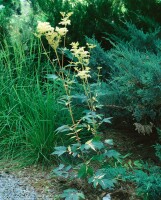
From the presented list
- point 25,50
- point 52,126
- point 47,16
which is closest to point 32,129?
point 52,126

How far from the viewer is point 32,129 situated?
3908mm

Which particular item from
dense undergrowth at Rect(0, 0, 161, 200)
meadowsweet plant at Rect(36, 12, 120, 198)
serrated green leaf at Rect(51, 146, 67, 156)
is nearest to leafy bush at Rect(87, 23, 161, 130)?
dense undergrowth at Rect(0, 0, 161, 200)

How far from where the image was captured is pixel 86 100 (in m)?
3.39

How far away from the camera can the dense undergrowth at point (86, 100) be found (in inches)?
127

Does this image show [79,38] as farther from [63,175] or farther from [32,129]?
[63,175]

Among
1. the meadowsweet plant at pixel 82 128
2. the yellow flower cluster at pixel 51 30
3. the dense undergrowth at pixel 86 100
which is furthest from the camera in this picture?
the dense undergrowth at pixel 86 100

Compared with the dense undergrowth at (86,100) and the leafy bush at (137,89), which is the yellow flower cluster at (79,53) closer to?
the dense undergrowth at (86,100)

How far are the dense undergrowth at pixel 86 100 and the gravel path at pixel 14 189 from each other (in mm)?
271

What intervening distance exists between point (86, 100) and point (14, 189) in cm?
94

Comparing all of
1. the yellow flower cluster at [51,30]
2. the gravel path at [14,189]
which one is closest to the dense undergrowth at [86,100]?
the yellow flower cluster at [51,30]

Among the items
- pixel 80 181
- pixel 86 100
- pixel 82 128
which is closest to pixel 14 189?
pixel 80 181

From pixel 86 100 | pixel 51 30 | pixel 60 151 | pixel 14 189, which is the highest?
pixel 51 30

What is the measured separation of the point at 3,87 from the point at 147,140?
5.30 ft

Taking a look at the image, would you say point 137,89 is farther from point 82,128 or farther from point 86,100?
point 82,128
